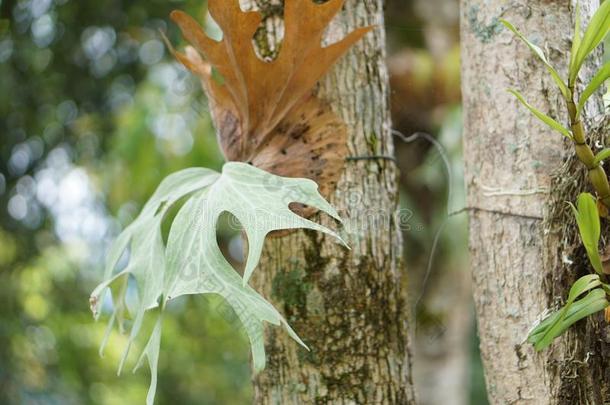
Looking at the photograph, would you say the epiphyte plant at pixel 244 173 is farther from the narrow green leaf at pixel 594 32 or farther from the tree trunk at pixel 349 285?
the narrow green leaf at pixel 594 32

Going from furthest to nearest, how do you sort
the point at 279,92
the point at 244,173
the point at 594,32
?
the point at 279,92 < the point at 244,173 < the point at 594,32

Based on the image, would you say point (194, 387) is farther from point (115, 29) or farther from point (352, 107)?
point (352, 107)

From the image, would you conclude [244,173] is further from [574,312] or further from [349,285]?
[574,312]

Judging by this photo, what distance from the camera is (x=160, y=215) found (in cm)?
136

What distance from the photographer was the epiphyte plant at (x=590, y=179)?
107 centimetres

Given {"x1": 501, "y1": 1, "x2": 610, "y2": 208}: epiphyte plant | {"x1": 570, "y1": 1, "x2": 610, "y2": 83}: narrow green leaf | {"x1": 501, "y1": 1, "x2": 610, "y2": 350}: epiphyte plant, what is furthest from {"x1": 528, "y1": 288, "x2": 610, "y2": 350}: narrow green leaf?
{"x1": 570, "y1": 1, "x2": 610, "y2": 83}: narrow green leaf

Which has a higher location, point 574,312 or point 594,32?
point 594,32

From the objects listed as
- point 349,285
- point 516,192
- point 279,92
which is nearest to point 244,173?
point 279,92

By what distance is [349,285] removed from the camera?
1450mm

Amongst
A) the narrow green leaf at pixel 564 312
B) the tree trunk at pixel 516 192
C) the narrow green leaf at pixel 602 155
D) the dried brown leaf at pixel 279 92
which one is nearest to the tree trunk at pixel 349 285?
the dried brown leaf at pixel 279 92

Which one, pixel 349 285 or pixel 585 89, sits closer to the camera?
pixel 585 89

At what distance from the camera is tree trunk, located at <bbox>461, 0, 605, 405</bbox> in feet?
4.12

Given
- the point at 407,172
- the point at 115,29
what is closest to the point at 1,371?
the point at 115,29

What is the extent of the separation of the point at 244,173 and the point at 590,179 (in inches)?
21.6
